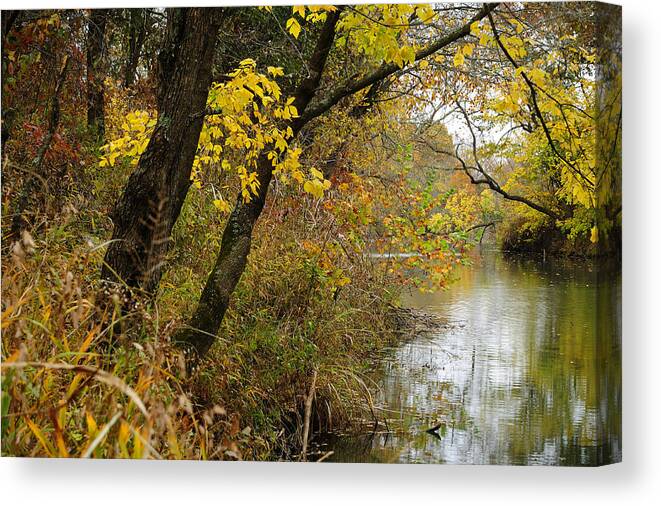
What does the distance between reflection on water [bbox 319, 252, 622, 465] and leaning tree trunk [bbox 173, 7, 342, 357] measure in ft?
3.14

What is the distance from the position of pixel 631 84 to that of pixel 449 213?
3.49ft

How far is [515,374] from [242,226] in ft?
5.28

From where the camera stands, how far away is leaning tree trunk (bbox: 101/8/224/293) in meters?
4.08

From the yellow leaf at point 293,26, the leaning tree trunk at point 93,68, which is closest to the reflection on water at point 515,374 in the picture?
the yellow leaf at point 293,26

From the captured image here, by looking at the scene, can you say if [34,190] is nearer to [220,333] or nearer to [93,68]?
[93,68]

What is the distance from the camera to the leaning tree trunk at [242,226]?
441 centimetres

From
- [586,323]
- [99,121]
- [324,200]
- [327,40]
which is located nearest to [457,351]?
[586,323]

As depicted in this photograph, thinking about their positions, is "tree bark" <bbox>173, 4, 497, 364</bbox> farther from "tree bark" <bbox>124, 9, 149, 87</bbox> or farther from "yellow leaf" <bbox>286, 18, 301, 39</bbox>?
"tree bark" <bbox>124, 9, 149, 87</bbox>

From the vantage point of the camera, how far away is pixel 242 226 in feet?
14.9

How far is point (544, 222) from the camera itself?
13.9 ft

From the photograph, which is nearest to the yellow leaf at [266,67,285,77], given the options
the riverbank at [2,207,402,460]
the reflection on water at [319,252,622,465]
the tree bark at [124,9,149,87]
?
the tree bark at [124,9,149,87]

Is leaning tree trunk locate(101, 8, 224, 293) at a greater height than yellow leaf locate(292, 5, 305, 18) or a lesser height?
lesser

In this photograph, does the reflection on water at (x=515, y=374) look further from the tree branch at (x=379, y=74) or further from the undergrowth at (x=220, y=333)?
the tree branch at (x=379, y=74)

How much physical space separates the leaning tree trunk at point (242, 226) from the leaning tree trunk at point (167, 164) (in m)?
0.37
